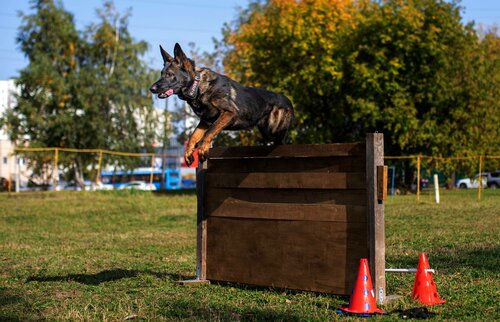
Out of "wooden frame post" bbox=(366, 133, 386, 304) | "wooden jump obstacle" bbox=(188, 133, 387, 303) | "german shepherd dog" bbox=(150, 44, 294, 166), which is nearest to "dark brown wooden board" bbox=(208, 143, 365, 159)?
"wooden jump obstacle" bbox=(188, 133, 387, 303)

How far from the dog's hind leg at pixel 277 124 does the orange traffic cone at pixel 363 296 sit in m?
2.19

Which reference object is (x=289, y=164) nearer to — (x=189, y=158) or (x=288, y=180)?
(x=288, y=180)

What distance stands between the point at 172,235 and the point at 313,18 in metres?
23.6

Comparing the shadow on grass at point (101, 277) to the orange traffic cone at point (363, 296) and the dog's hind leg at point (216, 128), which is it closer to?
the dog's hind leg at point (216, 128)

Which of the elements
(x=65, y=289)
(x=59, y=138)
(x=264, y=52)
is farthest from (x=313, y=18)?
(x=65, y=289)

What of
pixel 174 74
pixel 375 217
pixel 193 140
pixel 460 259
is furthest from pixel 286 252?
pixel 460 259

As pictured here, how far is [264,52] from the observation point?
37312mm

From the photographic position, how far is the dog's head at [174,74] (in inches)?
287

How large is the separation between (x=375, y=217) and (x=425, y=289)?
0.96 metres

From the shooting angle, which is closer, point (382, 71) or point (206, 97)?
point (206, 97)

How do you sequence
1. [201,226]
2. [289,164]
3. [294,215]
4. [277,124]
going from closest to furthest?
1. [294,215]
2. [289,164]
3. [277,124]
4. [201,226]

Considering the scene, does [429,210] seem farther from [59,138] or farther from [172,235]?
[59,138]

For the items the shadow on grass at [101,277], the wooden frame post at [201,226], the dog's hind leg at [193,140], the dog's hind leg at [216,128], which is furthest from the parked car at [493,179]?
the dog's hind leg at [216,128]

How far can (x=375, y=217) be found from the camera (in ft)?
Result: 22.8
